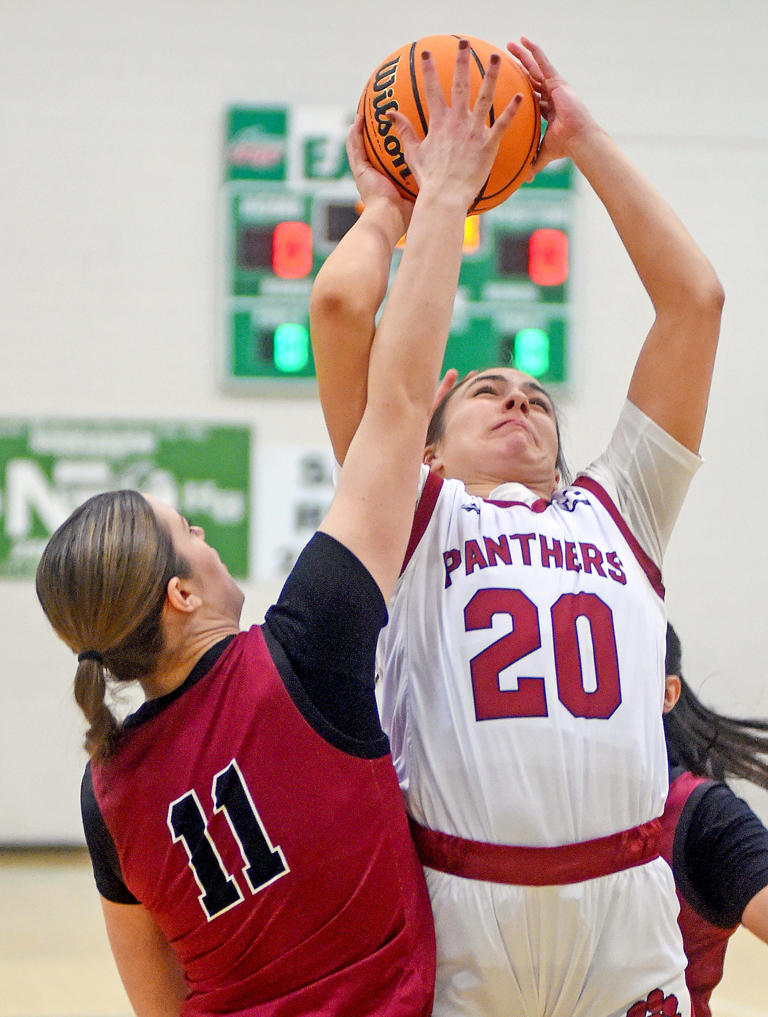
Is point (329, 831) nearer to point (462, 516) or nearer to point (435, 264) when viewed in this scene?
point (462, 516)

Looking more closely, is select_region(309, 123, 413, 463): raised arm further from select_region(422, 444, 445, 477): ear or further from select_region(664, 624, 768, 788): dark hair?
select_region(664, 624, 768, 788): dark hair

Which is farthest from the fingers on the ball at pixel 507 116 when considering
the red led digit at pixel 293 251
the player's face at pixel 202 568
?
the red led digit at pixel 293 251

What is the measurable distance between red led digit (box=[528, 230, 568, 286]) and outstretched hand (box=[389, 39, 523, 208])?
363 cm

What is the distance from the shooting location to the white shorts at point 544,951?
5.16ft

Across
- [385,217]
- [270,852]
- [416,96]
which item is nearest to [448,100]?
[416,96]

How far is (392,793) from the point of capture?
151 cm

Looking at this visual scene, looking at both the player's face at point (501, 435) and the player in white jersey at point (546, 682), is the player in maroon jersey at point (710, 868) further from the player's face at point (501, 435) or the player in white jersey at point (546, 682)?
the player's face at point (501, 435)

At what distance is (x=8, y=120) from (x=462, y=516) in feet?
14.9

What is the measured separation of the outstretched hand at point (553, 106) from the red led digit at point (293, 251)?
3288mm

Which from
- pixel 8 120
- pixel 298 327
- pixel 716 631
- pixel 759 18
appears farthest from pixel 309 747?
pixel 759 18

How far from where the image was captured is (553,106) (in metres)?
1.91

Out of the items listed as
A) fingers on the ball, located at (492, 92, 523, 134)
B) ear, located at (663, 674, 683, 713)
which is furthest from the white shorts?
fingers on the ball, located at (492, 92, 523, 134)

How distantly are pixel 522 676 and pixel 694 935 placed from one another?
0.75 metres

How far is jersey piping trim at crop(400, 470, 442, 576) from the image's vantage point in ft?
5.69
